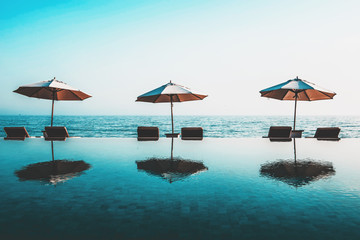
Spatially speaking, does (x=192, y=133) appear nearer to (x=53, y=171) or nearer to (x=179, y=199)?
(x=53, y=171)

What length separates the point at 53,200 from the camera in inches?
118

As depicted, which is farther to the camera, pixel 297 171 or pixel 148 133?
pixel 148 133

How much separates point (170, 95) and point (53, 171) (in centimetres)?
691

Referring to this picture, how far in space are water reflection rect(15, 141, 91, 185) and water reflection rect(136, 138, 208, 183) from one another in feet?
4.09

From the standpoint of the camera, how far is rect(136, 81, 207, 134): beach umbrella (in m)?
9.15

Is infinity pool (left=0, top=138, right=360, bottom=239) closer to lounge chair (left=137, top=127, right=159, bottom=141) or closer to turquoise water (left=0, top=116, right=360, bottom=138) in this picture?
lounge chair (left=137, top=127, right=159, bottom=141)

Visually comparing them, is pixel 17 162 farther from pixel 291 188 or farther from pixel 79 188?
pixel 291 188

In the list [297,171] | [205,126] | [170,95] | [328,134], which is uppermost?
[170,95]

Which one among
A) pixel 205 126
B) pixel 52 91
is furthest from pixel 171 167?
pixel 205 126

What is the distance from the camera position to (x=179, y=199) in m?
3.03

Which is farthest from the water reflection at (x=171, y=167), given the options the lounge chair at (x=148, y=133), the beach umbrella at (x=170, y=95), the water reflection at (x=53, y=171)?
the lounge chair at (x=148, y=133)

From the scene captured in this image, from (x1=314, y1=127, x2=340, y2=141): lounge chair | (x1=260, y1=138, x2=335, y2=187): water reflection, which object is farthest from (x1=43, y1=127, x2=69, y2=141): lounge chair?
(x1=314, y1=127, x2=340, y2=141): lounge chair

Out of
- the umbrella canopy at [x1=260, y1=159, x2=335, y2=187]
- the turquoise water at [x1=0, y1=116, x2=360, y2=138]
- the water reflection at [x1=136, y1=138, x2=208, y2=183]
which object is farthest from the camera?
the turquoise water at [x1=0, y1=116, x2=360, y2=138]

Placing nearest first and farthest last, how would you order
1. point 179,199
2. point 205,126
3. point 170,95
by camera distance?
1. point 179,199
2. point 170,95
3. point 205,126
